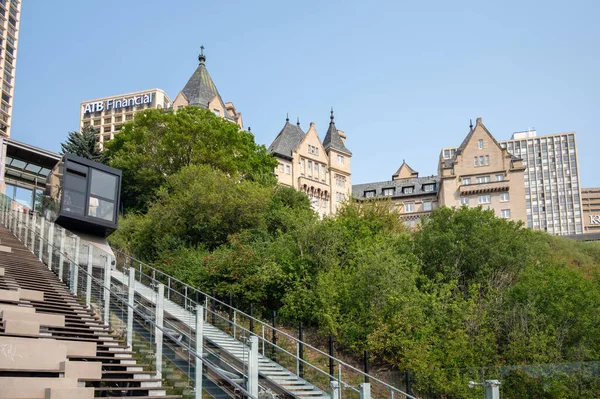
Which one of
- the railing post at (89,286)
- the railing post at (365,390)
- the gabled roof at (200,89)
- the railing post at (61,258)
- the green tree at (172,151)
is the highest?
the gabled roof at (200,89)

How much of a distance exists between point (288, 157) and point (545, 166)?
12796 cm

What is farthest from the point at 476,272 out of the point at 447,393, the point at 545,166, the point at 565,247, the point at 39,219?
the point at 545,166

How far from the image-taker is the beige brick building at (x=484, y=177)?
7669cm

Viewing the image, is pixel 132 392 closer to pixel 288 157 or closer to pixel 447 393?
pixel 447 393

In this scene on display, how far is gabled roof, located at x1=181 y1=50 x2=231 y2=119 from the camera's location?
68.4 meters

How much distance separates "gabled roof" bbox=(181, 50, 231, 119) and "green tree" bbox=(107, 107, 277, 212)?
17714 mm

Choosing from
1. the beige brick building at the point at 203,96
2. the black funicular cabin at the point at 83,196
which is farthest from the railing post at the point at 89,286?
the beige brick building at the point at 203,96

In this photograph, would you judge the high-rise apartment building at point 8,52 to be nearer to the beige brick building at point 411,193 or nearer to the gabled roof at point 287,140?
the gabled roof at point 287,140

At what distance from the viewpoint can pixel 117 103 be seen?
133375 mm

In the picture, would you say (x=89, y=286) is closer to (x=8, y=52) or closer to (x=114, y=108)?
(x=8, y=52)

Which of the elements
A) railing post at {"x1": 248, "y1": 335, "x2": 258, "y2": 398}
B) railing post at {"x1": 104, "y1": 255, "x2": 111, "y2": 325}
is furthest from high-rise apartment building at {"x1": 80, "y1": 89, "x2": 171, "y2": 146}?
railing post at {"x1": 248, "y1": 335, "x2": 258, "y2": 398}

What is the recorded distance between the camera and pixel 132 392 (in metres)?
10.9

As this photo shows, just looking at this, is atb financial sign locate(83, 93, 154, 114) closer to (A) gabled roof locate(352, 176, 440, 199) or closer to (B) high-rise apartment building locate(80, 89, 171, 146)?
(B) high-rise apartment building locate(80, 89, 171, 146)

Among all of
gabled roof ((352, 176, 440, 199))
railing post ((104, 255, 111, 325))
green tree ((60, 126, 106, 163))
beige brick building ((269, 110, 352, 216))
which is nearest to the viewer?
railing post ((104, 255, 111, 325))
